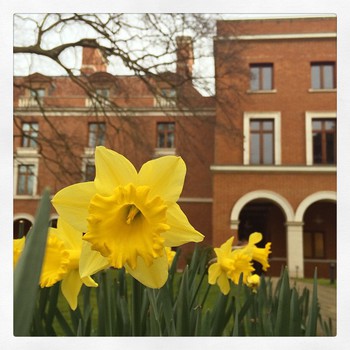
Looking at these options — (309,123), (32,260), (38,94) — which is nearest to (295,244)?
(309,123)

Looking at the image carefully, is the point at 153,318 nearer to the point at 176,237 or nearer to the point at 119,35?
the point at 176,237

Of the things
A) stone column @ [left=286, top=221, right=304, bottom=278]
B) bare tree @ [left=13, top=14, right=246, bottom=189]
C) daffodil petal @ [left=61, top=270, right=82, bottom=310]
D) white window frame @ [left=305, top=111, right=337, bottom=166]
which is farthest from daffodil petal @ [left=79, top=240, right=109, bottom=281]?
white window frame @ [left=305, top=111, right=337, bottom=166]

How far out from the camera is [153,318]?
14.5 inches

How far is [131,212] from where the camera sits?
0.31 meters

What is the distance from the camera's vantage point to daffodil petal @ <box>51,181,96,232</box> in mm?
298

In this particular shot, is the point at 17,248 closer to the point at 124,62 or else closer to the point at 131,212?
the point at 131,212

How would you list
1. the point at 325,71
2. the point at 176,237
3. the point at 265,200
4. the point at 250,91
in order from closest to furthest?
the point at 176,237 < the point at 325,71 < the point at 250,91 < the point at 265,200

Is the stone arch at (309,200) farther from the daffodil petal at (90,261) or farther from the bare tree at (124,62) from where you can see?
the daffodil petal at (90,261)

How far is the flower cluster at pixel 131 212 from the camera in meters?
0.29

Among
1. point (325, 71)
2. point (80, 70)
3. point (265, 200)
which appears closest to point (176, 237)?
point (80, 70)

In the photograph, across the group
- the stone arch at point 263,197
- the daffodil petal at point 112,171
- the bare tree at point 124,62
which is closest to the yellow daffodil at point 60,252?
the daffodil petal at point 112,171

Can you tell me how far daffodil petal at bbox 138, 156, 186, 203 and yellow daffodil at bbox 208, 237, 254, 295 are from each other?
0.31 meters

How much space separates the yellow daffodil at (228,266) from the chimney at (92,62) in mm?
1702
